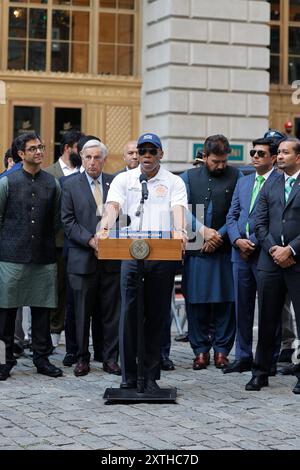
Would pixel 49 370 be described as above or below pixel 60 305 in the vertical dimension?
below

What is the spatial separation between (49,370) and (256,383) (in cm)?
195

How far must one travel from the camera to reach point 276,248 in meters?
9.08

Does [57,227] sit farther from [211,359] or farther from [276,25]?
[276,25]

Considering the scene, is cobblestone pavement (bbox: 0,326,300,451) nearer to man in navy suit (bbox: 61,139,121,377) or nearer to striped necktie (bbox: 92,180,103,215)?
man in navy suit (bbox: 61,139,121,377)

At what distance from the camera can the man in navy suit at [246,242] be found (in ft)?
32.9

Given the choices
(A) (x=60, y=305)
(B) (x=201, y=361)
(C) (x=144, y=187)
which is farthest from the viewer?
(A) (x=60, y=305)

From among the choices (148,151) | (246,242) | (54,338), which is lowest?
(54,338)

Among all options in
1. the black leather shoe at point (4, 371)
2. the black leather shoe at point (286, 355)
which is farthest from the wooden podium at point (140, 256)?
the black leather shoe at point (286, 355)

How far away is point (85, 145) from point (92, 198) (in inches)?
20.0

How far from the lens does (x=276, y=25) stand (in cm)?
2206

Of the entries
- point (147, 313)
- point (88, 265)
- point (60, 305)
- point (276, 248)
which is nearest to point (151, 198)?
point (147, 313)

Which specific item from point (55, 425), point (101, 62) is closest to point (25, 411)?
point (55, 425)

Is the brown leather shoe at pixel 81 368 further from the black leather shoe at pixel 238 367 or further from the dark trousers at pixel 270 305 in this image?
the dark trousers at pixel 270 305

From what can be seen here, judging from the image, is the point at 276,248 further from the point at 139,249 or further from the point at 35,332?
the point at 35,332
